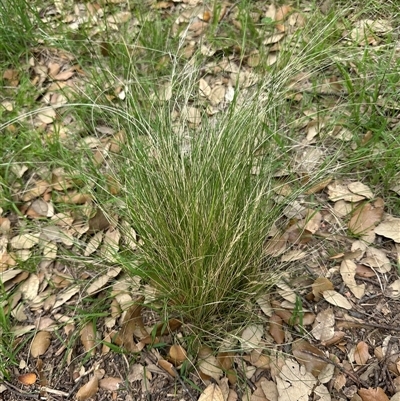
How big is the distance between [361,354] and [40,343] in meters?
1.24

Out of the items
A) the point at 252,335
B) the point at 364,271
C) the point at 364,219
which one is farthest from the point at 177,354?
the point at 364,219

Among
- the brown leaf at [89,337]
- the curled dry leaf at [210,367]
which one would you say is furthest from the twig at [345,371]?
the brown leaf at [89,337]

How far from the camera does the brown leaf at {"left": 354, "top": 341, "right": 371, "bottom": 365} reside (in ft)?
5.60

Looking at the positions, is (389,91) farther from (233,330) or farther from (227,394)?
(227,394)

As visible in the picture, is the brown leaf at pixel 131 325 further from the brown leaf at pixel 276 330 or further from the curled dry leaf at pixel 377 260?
the curled dry leaf at pixel 377 260

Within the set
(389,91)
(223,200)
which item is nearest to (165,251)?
(223,200)

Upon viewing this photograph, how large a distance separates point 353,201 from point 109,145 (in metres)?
1.23

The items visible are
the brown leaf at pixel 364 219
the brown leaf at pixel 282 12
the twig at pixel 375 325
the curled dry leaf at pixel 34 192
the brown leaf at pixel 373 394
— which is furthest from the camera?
the brown leaf at pixel 282 12

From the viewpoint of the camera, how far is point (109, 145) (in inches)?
97.3

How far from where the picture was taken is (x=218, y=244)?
1.62 metres

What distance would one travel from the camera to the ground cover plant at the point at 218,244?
1696mm

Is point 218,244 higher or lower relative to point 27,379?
higher

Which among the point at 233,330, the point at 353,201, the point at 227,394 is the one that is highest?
the point at 353,201

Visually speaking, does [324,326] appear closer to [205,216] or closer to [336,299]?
[336,299]
